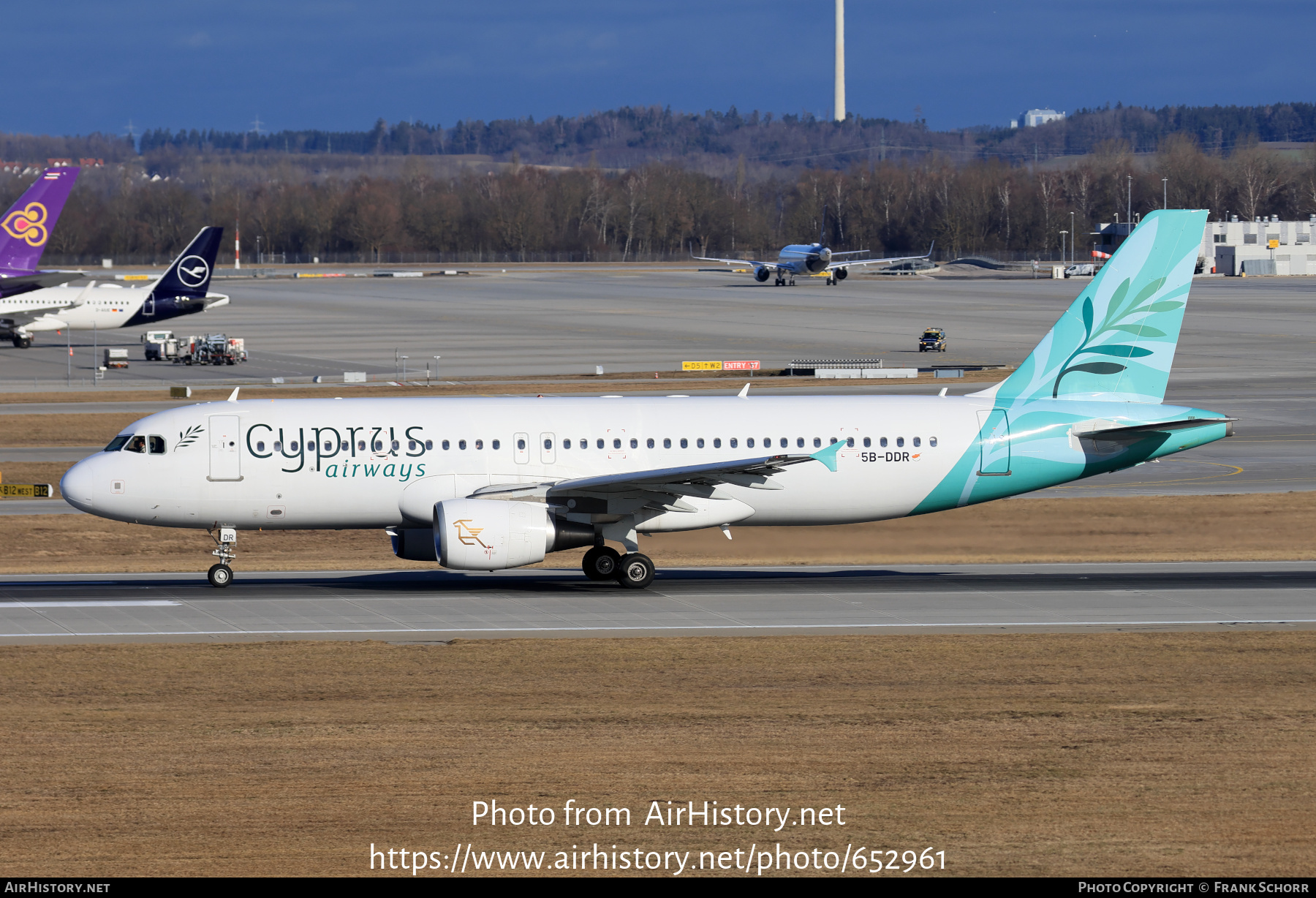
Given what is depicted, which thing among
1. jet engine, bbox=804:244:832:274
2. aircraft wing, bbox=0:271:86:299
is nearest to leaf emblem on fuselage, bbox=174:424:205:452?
aircraft wing, bbox=0:271:86:299

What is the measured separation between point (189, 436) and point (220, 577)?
3.37 meters

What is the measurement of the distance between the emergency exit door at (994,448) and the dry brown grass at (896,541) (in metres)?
1.91

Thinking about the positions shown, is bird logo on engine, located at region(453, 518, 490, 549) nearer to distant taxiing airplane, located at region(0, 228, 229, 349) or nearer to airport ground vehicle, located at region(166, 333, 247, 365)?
airport ground vehicle, located at region(166, 333, 247, 365)

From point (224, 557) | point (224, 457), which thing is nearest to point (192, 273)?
point (224, 557)

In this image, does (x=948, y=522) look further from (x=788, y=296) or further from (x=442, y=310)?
(x=788, y=296)

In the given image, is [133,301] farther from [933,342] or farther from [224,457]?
[224,457]

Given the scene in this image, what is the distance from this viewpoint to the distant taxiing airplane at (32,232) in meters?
85.2

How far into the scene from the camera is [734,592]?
34.8 metres

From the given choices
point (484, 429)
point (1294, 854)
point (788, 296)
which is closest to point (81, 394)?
point (484, 429)

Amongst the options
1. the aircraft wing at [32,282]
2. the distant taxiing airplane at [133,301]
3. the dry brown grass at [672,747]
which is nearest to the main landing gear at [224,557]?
the dry brown grass at [672,747]

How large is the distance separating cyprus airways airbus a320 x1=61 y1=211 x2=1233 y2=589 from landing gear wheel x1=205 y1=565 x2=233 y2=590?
4 centimetres

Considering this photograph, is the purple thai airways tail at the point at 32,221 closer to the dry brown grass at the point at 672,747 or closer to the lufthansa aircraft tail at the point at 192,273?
the lufthansa aircraft tail at the point at 192,273

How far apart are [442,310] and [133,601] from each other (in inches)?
4616

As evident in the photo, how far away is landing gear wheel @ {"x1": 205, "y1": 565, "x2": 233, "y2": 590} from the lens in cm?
3466
